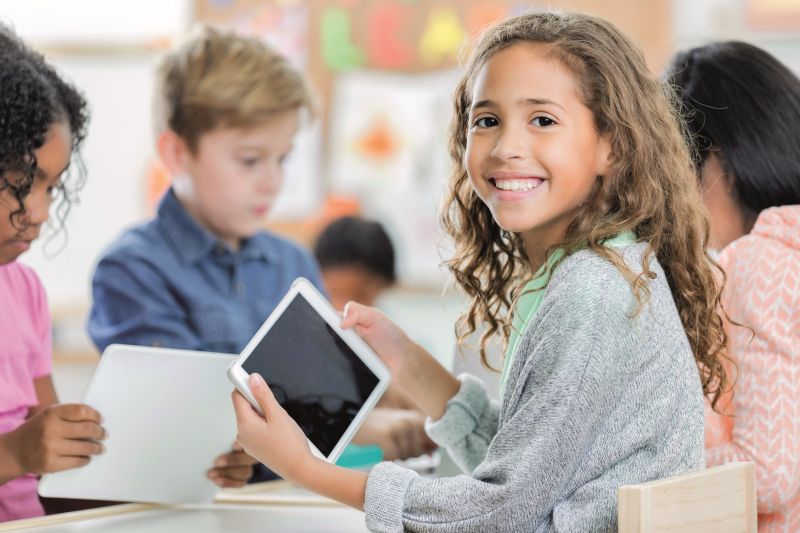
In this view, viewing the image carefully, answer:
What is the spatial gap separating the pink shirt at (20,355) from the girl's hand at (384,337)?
0.44 m

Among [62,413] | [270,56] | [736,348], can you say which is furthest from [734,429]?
[270,56]

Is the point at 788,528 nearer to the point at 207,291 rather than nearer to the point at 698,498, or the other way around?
the point at 698,498

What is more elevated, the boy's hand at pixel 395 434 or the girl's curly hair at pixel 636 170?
the girl's curly hair at pixel 636 170

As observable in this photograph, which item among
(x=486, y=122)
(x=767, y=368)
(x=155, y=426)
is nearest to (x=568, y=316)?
(x=486, y=122)

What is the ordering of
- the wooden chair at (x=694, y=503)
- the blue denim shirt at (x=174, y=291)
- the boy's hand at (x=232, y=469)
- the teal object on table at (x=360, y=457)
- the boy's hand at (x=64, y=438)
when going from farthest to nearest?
the blue denim shirt at (x=174, y=291) → the teal object on table at (x=360, y=457) → the boy's hand at (x=232, y=469) → the boy's hand at (x=64, y=438) → the wooden chair at (x=694, y=503)

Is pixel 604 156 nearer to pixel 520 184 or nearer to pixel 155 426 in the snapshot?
pixel 520 184

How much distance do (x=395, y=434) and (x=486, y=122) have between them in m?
0.58

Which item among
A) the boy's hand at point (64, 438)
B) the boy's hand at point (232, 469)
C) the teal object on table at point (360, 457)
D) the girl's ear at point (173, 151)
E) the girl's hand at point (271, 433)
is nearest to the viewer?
the girl's hand at point (271, 433)

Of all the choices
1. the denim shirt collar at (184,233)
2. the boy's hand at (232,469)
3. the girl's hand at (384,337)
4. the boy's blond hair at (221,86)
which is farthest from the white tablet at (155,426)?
→ the boy's blond hair at (221,86)

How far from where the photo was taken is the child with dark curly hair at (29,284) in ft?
3.26

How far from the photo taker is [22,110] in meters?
1.10

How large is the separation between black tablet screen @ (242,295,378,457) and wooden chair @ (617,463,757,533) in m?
0.33

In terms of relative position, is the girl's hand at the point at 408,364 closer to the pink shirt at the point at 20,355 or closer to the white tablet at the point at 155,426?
the white tablet at the point at 155,426

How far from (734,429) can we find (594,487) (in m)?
0.32
